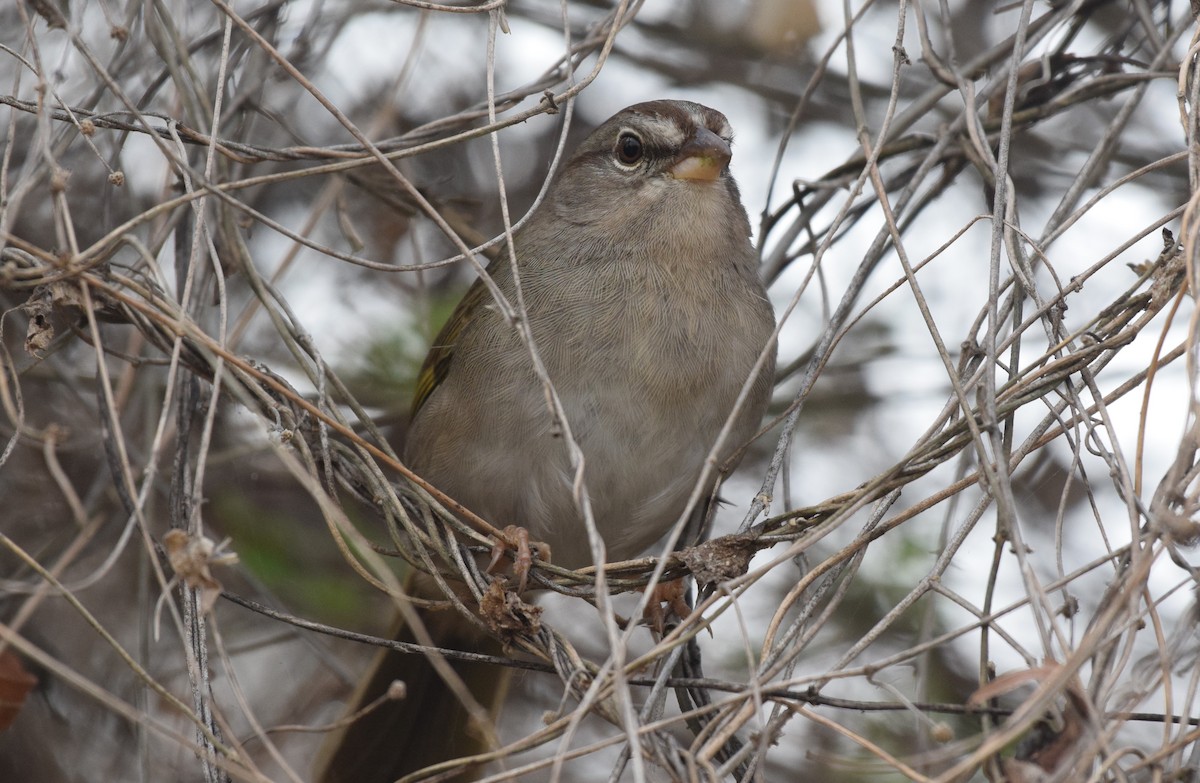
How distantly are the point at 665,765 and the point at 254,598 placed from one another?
2.90 m

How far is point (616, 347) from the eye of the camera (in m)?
3.47

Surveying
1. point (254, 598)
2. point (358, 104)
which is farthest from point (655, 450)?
point (358, 104)

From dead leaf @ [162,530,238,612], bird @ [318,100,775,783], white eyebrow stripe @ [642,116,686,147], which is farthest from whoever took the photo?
white eyebrow stripe @ [642,116,686,147]

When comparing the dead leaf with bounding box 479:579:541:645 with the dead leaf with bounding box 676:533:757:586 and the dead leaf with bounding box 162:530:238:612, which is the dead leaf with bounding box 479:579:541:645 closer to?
the dead leaf with bounding box 676:533:757:586

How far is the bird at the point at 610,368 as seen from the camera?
11.4 ft

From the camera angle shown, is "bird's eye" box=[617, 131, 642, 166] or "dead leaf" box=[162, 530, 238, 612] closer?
"dead leaf" box=[162, 530, 238, 612]

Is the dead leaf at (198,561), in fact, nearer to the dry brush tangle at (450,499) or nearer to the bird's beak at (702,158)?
the dry brush tangle at (450,499)

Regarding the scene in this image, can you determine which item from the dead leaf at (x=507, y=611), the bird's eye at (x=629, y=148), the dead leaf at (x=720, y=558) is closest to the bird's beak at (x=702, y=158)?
the bird's eye at (x=629, y=148)

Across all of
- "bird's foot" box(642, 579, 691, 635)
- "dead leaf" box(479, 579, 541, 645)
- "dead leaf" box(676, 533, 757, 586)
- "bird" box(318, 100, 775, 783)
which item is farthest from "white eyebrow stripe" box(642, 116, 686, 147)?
"dead leaf" box(479, 579, 541, 645)

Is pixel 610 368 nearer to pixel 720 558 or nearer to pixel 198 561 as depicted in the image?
pixel 720 558

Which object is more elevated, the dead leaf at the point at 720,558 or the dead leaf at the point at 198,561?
the dead leaf at the point at 720,558

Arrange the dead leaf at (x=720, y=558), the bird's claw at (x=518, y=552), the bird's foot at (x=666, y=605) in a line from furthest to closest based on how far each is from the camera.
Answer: the bird's foot at (x=666, y=605) < the bird's claw at (x=518, y=552) < the dead leaf at (x=720, y=558)

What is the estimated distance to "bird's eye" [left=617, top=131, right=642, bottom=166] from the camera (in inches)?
154

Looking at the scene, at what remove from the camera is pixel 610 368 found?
346 cm
